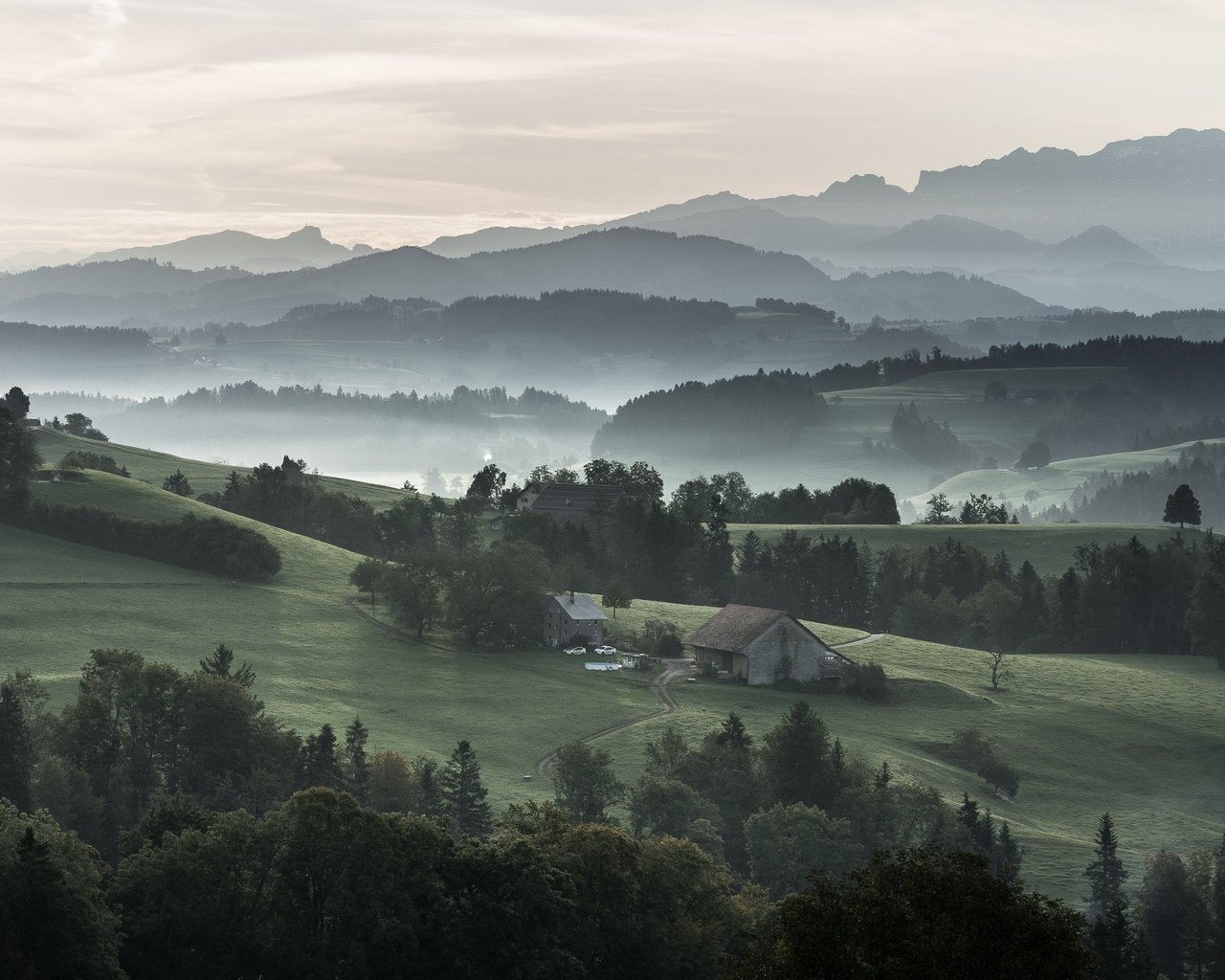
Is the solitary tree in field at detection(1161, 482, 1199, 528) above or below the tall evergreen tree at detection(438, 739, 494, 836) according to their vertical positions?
above

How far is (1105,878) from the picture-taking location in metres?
68.9

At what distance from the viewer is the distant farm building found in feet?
531

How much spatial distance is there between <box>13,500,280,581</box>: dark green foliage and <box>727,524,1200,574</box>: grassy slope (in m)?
57.7

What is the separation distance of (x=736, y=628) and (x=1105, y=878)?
1550 inches

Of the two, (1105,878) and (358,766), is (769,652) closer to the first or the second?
(1105,878)

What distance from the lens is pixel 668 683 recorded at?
322ft

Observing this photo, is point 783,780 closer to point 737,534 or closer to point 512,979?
point 512,979

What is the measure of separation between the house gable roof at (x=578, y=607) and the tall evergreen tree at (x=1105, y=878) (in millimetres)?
44004

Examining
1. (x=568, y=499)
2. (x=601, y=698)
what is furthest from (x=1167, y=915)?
(x=568, y=499)

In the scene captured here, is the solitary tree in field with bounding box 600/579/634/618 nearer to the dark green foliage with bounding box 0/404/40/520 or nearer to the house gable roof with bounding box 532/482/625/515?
the house gable roof with bounding box 532/482/625/515

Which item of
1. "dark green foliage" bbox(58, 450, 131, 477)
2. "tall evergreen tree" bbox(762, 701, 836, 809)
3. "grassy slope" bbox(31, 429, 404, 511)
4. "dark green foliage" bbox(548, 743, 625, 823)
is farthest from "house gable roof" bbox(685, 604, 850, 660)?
"dark green foliage" bbox(58, 450, 131, 477)

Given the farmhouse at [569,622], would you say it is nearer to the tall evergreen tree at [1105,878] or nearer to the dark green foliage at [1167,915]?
the tall evergreen tree at [1105,878]

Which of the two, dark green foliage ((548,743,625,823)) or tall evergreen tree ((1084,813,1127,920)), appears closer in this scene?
tall evergreen tree ((1084,813,1127,920))

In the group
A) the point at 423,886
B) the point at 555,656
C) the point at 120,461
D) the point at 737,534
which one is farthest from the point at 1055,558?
the point at 423,886
